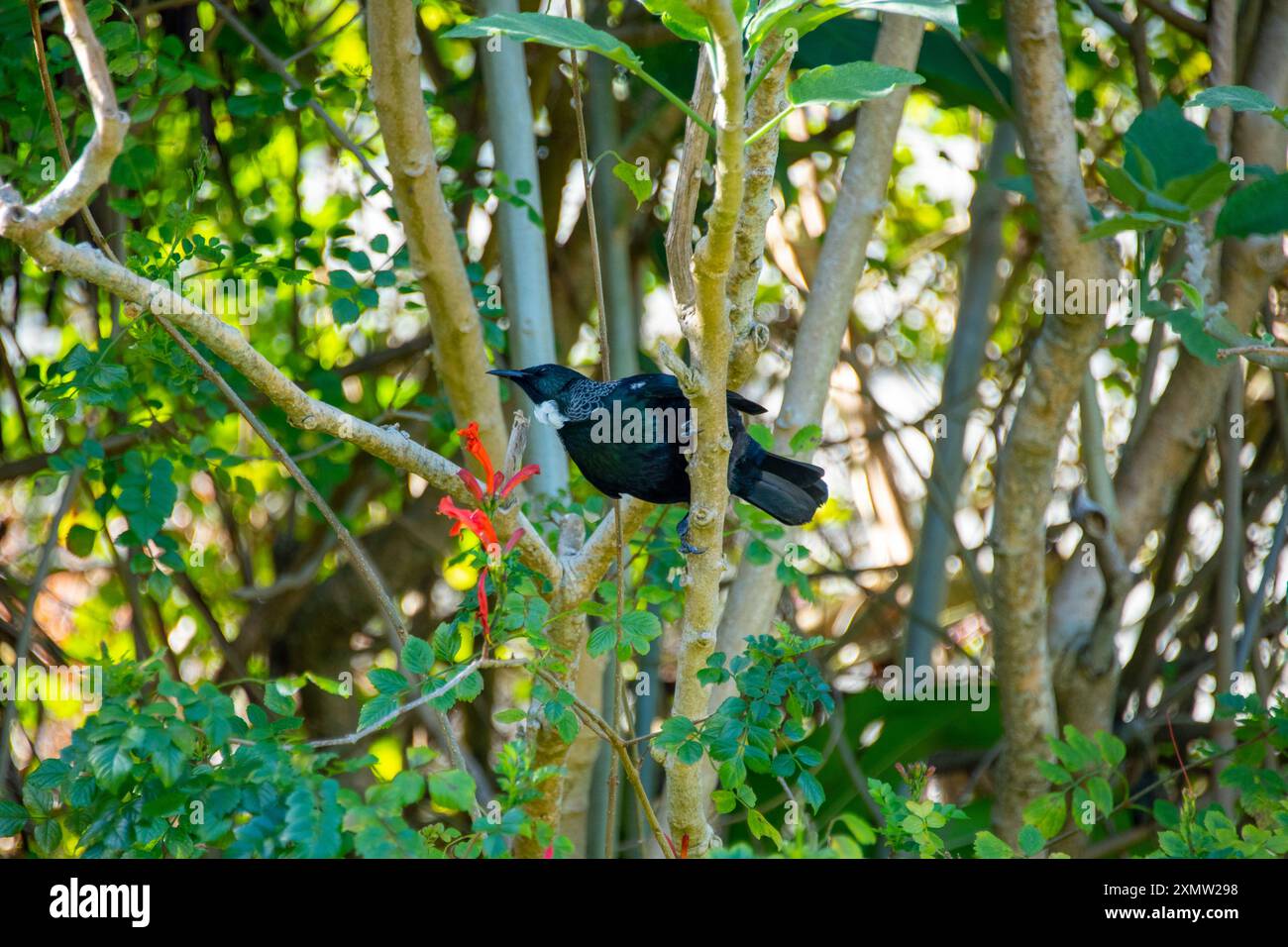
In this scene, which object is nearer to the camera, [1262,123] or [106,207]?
[1262,123]

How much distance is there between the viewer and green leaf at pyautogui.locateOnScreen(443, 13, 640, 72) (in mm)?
1333

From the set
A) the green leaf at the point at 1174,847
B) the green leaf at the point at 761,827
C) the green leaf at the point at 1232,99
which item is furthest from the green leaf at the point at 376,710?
the green leaf at the point at 1232,99

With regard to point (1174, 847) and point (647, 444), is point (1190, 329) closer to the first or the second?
point (647, 444)

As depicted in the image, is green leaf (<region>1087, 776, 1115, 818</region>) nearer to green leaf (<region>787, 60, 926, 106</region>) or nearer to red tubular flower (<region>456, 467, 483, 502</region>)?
red tubular flower (<region>456, 467, 483, 502</region>)

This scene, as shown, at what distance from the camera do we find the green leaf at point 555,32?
1.33 meters

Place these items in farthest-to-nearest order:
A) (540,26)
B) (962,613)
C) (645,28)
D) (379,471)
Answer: (962,613) < (379,471) < (645,28) < (540,26)

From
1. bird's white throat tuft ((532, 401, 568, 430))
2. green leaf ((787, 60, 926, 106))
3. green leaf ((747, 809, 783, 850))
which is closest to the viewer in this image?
green leaf ((787, 60, 926, 106))

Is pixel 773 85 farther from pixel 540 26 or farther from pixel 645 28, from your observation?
pixel 645 28

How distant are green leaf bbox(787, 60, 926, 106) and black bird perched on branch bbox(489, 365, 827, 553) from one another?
131cm

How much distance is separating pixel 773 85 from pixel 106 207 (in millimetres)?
2751

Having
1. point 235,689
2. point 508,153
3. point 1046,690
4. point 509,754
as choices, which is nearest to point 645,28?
point 508,153

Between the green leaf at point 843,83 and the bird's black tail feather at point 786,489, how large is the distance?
1.84m

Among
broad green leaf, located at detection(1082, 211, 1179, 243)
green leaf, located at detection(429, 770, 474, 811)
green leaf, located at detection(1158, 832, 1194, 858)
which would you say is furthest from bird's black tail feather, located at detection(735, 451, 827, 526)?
green leaf, located at detection(429, 770, 474, 811)

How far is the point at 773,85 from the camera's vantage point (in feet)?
6.50
